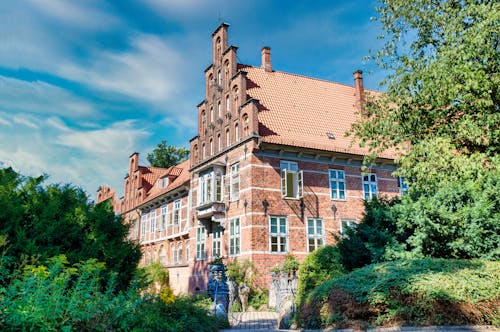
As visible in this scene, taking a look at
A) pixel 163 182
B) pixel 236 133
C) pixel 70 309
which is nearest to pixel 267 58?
pixel 236 133

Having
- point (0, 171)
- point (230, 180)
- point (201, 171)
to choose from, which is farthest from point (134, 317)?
point (201, 171)

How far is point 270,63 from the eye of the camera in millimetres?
26547

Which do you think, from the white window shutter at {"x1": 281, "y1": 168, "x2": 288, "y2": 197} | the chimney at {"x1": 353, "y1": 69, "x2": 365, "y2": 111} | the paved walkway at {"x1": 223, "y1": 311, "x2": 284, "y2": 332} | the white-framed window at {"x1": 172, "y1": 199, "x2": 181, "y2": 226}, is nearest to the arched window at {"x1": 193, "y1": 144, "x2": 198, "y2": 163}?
the white-framed window at {"x1": 172, "y1": 199, "x2": 181, "y2": 226}

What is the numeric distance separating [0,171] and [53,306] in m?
5.43

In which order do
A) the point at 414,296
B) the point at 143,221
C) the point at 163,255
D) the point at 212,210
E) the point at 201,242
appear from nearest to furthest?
1. the point at 414,296
2. the point at 212,210
3. the point at 201,242
4. the point at 163,255
5. the point at 143,221

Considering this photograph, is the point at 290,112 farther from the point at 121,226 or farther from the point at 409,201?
the point at 121,226

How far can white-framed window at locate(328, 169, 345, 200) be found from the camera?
23.1 metres

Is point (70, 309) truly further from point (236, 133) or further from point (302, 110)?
point (302, 110)

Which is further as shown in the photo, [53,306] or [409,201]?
[409,201]

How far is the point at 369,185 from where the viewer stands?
79.6 ft

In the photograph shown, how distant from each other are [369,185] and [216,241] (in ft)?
29.8

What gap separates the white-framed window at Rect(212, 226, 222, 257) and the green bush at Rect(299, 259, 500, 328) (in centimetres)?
1449

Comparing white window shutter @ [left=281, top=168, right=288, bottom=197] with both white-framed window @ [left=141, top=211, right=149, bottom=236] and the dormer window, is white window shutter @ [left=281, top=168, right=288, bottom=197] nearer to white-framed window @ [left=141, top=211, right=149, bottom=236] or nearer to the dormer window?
the dormer window

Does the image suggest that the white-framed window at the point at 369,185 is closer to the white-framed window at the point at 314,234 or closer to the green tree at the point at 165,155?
the white-framed window at the point at 314,234
